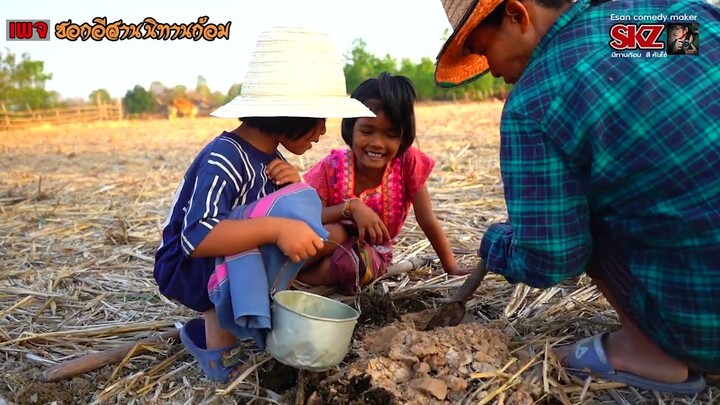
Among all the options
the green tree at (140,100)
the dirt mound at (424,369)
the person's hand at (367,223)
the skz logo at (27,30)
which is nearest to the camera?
the dirt mound at (424,369)

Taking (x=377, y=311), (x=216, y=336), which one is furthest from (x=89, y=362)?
(x=377, y=311)

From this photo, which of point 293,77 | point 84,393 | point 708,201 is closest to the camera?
point 708,201

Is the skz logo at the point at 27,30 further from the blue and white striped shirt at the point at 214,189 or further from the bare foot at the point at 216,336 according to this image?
the bare foot at the point at 216,336

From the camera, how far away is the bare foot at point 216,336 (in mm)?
2223

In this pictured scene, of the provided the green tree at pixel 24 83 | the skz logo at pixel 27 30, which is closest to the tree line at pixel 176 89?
the green tree at pixel 24 83

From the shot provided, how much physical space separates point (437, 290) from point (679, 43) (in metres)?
1.46

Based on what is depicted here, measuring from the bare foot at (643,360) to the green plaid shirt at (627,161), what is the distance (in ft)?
0.28

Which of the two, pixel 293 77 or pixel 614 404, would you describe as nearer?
pixel 614 404

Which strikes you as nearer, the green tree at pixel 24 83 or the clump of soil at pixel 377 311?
the clump of soil at pixel 377 311

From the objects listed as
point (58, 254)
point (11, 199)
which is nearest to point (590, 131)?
point (58, 254)

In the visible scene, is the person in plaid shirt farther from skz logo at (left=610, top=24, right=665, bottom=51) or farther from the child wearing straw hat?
the child wearing straw hat

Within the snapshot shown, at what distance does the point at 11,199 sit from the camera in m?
5.43

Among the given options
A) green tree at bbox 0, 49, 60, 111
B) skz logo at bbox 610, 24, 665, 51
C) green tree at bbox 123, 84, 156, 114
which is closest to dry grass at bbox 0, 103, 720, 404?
skz logo at bbox 610, 24, 665, 51

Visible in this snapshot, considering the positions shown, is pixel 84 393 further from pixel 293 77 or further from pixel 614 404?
pixel 614 404
